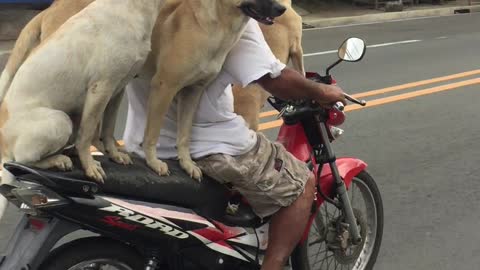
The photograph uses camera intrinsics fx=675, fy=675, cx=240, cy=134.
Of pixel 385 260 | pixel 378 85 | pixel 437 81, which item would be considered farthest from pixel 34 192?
pixel 437 81

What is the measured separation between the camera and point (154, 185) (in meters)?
2.61

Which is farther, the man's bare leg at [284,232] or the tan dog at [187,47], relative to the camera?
the man's bare leg at [284,232]

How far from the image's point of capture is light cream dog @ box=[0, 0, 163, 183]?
7.77 feet

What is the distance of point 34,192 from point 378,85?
267 inches

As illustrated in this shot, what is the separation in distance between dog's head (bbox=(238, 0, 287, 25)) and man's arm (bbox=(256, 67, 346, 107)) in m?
0.27

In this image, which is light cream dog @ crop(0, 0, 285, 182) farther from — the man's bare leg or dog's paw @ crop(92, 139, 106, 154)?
the man's bare leg

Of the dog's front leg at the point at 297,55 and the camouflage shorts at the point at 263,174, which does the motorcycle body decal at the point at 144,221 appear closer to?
the camouflage shorts at the point at 263,174

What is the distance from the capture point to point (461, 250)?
13.5 feet

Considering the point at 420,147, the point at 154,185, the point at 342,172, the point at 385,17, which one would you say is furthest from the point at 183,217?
the point at 385,17

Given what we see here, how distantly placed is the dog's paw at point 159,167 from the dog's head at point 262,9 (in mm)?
700

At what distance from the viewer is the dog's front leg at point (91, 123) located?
243 centimetres

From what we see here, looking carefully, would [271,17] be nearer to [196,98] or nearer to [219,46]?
[219,46]

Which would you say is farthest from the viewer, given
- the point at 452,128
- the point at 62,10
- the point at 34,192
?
the point at 452,128

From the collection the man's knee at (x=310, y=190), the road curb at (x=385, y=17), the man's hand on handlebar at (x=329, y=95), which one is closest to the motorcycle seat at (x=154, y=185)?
the man's knee at (x=310, y=190)
